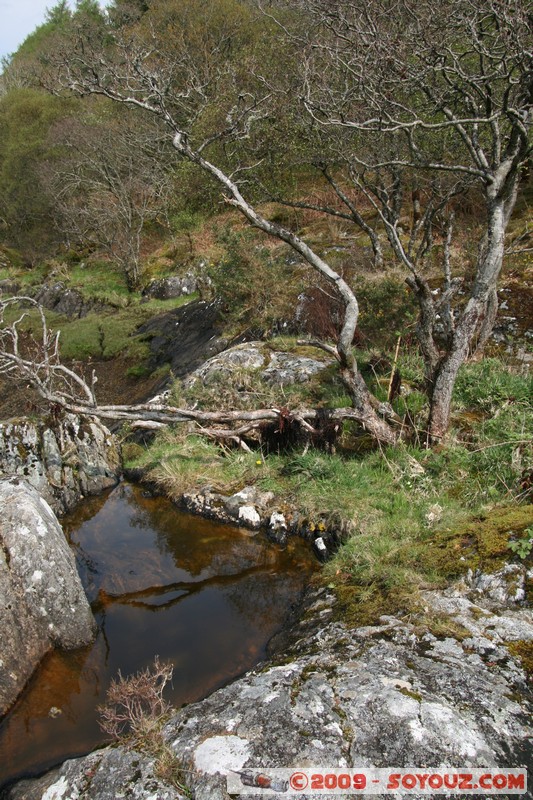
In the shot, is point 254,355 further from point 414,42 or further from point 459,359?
point 414,42

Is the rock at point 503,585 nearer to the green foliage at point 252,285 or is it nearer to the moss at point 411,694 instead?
the moss at point 411,694

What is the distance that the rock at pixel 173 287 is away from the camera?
19000mm

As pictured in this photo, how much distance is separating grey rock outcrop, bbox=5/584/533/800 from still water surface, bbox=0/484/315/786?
0.57 meters

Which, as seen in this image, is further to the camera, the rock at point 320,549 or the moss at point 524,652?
the rock at point 320,549

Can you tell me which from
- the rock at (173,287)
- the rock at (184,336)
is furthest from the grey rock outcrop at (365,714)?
the rock at (173,287)

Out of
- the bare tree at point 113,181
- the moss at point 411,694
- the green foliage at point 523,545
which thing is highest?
the bare tree at point 113,181

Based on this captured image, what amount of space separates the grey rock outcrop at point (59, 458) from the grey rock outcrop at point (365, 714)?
15.3 feet

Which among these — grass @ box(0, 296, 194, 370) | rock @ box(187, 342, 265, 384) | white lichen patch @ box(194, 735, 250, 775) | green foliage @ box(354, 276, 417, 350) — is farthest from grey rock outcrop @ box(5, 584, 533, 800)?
grass @ box(0, 296, 194, 370)

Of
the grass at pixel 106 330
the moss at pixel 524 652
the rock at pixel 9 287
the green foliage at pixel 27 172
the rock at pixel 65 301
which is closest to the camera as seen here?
the moss at pixel 524 652

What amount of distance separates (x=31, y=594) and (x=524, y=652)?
153 inches

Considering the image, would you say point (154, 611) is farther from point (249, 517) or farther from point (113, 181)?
point (113, 181)

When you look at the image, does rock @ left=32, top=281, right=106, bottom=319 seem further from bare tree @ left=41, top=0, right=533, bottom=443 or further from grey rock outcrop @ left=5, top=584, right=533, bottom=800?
grey rock outcrop @ left=5, top=584, right=533, bottom=800

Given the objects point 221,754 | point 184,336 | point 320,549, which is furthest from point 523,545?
point 184,336

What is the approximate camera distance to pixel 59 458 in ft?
25.3
